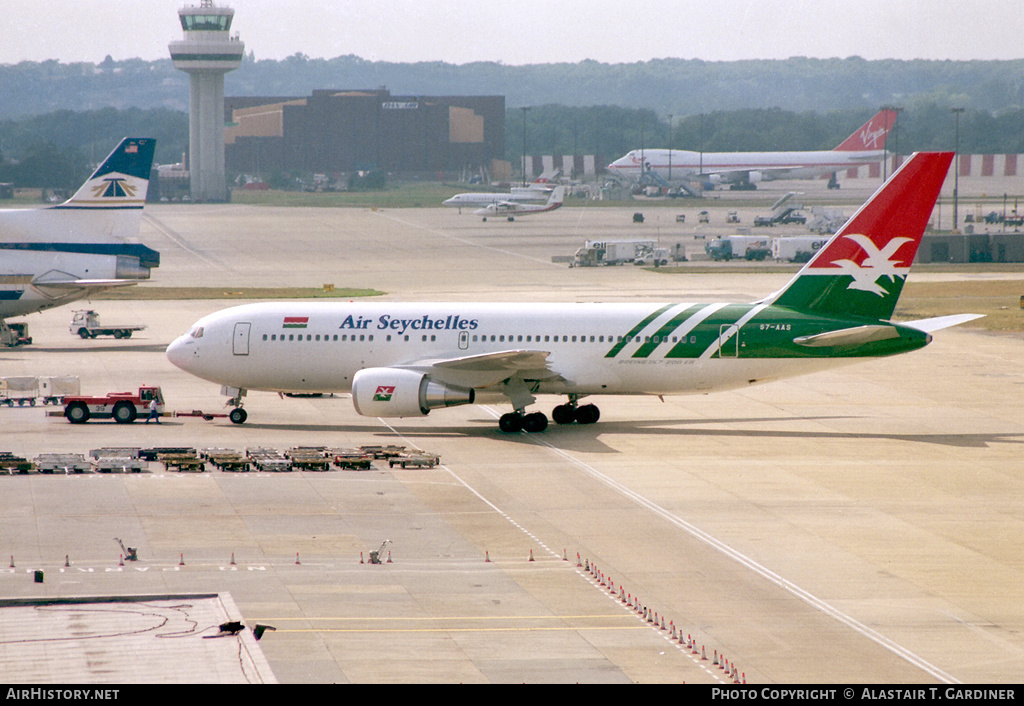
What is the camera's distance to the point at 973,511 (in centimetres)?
3403

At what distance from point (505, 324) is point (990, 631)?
25.1 meters

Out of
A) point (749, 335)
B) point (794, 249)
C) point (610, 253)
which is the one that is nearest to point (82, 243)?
point (749, 335)

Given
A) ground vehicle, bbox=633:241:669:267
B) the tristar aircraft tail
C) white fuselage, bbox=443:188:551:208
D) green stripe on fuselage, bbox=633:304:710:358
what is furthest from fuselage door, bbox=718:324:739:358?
white fuselage, bbox=443:188:551:208

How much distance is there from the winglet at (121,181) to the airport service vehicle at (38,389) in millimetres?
18684

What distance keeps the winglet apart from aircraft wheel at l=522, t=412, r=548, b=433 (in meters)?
31.9

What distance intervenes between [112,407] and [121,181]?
956 inches

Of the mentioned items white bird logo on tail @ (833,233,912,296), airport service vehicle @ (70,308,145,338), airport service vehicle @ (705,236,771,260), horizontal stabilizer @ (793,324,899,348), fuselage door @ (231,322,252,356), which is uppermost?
white bird logo on tail @ (833,233,912,296)

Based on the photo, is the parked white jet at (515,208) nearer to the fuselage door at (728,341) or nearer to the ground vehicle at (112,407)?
the ground vehicle at (112,407)

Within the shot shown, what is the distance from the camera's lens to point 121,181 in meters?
68.4

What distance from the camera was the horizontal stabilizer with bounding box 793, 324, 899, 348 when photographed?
44031 millimetres

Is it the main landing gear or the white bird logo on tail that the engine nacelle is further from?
the white bird logo on tail

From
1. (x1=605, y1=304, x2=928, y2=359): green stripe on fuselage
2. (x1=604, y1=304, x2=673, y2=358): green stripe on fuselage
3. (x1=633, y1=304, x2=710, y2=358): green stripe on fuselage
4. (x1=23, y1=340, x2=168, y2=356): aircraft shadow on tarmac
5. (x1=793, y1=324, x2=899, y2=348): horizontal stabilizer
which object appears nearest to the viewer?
(x1=793, y1=324, x2=899, y2=348): horizontal stabilizer

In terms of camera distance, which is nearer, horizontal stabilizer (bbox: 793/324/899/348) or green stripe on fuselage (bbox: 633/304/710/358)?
horizontal stabilizer (bbox: 793/324/899/348)

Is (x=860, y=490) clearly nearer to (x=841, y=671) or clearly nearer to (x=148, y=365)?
(x=841, y=671)
